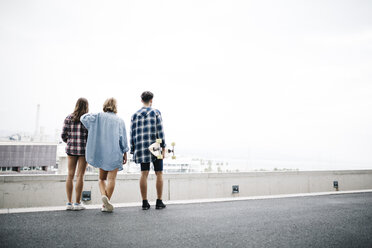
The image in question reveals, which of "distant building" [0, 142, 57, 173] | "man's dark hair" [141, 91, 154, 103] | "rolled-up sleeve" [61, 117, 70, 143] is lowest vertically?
"distant building" [0, 142, 57, 173]

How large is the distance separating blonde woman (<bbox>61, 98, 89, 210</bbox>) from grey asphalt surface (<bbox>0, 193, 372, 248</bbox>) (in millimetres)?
405

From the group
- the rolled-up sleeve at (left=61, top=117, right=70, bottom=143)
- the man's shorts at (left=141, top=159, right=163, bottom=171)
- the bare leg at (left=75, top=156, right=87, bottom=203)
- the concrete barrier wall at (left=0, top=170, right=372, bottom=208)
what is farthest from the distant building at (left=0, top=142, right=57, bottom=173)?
the man's shorts at (left=141, top=159, right=163, bottom=171)

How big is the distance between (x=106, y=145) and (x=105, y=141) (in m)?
0.07

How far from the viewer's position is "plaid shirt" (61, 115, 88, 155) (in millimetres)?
3385

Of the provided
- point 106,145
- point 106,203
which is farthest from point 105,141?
point 106,203

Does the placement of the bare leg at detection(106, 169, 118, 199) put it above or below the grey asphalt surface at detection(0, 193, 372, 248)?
above

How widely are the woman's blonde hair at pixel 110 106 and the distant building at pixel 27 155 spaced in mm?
46975

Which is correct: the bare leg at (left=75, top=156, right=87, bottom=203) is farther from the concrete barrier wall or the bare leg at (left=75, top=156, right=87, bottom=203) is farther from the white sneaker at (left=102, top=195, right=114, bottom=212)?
the concrete barrier wall

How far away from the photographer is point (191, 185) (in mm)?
4684

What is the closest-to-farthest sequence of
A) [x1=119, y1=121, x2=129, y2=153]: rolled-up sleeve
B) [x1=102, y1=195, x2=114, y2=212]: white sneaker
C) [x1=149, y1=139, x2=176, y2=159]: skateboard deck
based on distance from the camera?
1. [x1=102, y1=195, x2=114, y2=212]: white sneaker
2. [x1=149, y1=139, x2=176, y2=159]: skateboard deck
3. [x1=119, y1=121, x2=129, y2=153]: rolled-up sleeve

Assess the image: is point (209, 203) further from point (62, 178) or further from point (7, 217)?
point (7, 217)

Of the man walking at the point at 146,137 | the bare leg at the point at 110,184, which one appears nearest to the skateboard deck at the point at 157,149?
the man walking at the point at 146,137

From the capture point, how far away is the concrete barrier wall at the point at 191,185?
3.59m

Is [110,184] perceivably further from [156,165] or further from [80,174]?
[156,165]
